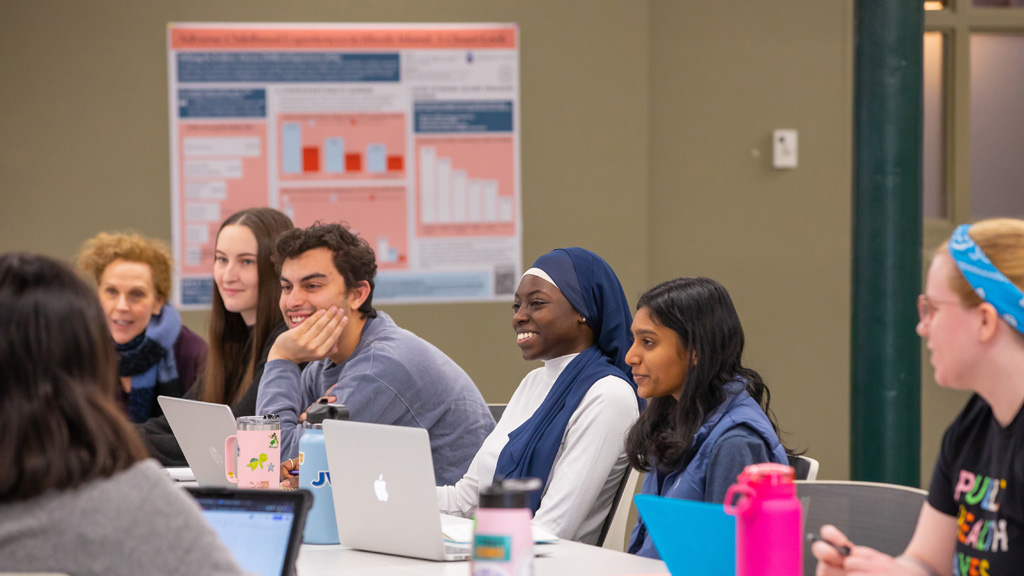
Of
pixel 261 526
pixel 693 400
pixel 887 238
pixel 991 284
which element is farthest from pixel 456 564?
pixel 887 238

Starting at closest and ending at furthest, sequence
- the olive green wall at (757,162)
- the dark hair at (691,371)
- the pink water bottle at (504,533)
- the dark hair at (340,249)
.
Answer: the pink water bottle at (504,533)
the dark hair at (691,371)
the dark hair at (340,249)
the olive green wall at (757,162)

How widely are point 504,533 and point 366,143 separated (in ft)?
10.3

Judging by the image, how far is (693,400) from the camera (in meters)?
2.20

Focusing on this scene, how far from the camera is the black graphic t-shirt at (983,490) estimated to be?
1429mm

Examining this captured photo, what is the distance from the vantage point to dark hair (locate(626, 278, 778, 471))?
85.7 inches

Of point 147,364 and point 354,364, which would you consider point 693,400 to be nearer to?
point 354,364

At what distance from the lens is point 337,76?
4.20 meters

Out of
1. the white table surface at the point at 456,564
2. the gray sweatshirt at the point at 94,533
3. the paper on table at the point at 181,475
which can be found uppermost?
the gray sweatshirt at the point at 94,533

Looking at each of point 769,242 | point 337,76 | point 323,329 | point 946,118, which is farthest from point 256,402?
point 946,118

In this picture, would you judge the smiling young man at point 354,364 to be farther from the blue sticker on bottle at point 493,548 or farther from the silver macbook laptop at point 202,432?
the blue sticker on bottle at point 493,548

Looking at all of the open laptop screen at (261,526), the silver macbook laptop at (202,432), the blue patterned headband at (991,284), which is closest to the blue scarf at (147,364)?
the silver macbook laptop at (202,432)

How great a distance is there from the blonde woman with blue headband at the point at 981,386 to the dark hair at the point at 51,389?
1.01 meters

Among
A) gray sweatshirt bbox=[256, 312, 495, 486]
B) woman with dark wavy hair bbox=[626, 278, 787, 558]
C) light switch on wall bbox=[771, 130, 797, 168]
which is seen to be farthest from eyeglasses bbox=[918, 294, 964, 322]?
light switch on wall bbox=[771, 130, 797, 168]

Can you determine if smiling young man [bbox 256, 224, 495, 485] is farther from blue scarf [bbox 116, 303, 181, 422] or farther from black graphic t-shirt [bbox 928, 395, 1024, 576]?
black graphic t-shirt [bbox 928, 395, 1024, 576]
